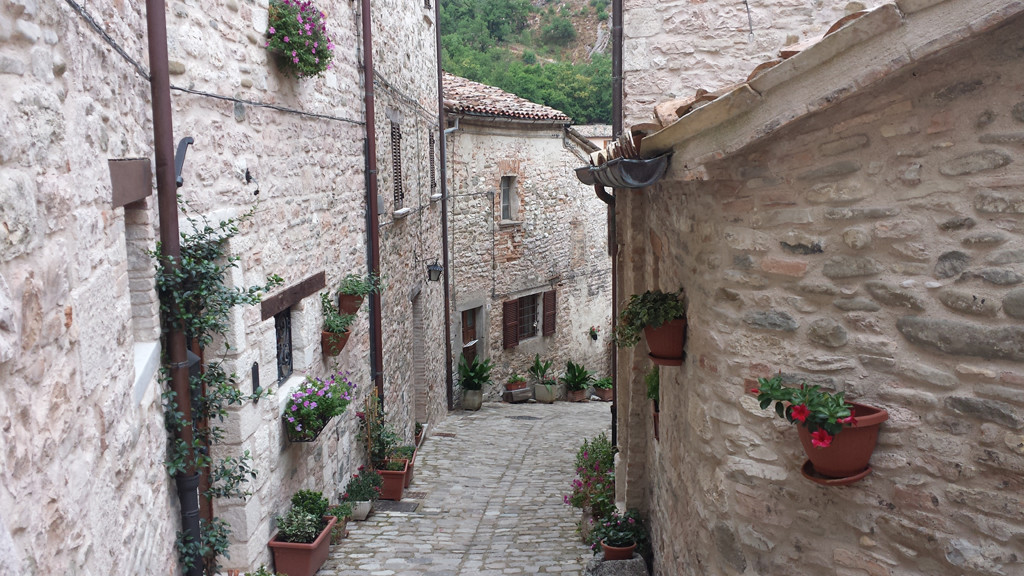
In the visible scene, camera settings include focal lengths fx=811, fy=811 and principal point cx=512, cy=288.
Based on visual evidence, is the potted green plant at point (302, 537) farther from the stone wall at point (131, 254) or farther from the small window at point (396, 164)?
the small window at point (396, 164)

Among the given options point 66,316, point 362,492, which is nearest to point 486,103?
point 362,492

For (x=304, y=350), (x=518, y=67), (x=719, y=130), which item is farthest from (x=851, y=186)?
(x=518, y=67)

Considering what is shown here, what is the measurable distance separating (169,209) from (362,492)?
4.36 m

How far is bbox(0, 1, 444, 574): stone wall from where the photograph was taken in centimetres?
199

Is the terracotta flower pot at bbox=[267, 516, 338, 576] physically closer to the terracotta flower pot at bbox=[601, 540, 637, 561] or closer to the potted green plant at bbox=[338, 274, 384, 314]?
the terracotta flower pot at bbox=[601, 540, 637, 561]

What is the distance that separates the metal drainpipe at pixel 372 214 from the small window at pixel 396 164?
1.13m

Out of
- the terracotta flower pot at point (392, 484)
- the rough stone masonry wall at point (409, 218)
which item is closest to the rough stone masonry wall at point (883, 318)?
the terracotta flower pot at point (392, 484)

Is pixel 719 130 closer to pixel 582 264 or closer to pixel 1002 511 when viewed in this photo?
pixel 1002 511

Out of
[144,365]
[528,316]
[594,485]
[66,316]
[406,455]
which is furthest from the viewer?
[528,316]

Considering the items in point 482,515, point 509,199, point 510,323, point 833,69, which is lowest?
point 482,515

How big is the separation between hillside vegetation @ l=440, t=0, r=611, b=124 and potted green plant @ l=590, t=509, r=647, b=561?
1805 cm

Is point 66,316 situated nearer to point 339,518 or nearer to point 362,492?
point 339,518

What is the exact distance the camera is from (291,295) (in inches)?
237

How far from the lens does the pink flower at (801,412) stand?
123 inches
